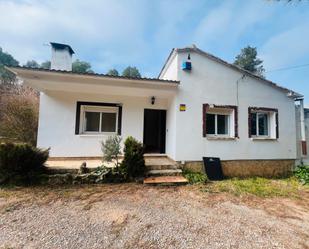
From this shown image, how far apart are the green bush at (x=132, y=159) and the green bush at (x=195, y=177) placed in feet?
5.99

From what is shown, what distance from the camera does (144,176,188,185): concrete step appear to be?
518 centimetres

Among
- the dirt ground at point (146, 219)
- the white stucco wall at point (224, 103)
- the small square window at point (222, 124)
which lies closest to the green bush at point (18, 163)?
the dirt ground at point (146, 219)

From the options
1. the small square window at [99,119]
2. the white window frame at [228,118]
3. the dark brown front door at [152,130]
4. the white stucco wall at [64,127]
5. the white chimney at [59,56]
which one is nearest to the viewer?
the white stucco wall at [64,127]

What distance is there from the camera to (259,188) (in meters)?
5.30

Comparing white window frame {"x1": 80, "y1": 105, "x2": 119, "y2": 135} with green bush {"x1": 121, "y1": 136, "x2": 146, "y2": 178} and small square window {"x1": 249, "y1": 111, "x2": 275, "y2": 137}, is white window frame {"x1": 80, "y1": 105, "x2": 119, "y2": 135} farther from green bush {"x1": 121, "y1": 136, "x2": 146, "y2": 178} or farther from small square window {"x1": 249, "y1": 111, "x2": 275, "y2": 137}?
small square window {"x1": 249, "y1": 111, "x2": 275, "y2": 137}

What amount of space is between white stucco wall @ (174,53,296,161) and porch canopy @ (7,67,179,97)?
3.48ft

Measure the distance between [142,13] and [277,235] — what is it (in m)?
9.28

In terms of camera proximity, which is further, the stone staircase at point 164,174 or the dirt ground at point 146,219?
the stone staircase at point 164,174

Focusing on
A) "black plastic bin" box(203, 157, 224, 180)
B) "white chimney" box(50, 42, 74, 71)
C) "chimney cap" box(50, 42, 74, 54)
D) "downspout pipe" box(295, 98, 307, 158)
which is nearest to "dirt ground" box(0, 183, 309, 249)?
"black plastic bin" box(203, 157, 224, 180)

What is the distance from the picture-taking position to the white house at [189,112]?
6.49 metres

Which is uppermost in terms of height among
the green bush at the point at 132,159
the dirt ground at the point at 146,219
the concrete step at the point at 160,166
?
the green bush at the point at 132,159

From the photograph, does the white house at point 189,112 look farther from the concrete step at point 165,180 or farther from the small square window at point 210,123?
the concrete step at point 165,180

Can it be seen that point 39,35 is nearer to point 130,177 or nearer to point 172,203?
point 130,177

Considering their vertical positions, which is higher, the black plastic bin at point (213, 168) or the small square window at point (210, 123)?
the small square window at point (210, 123)
